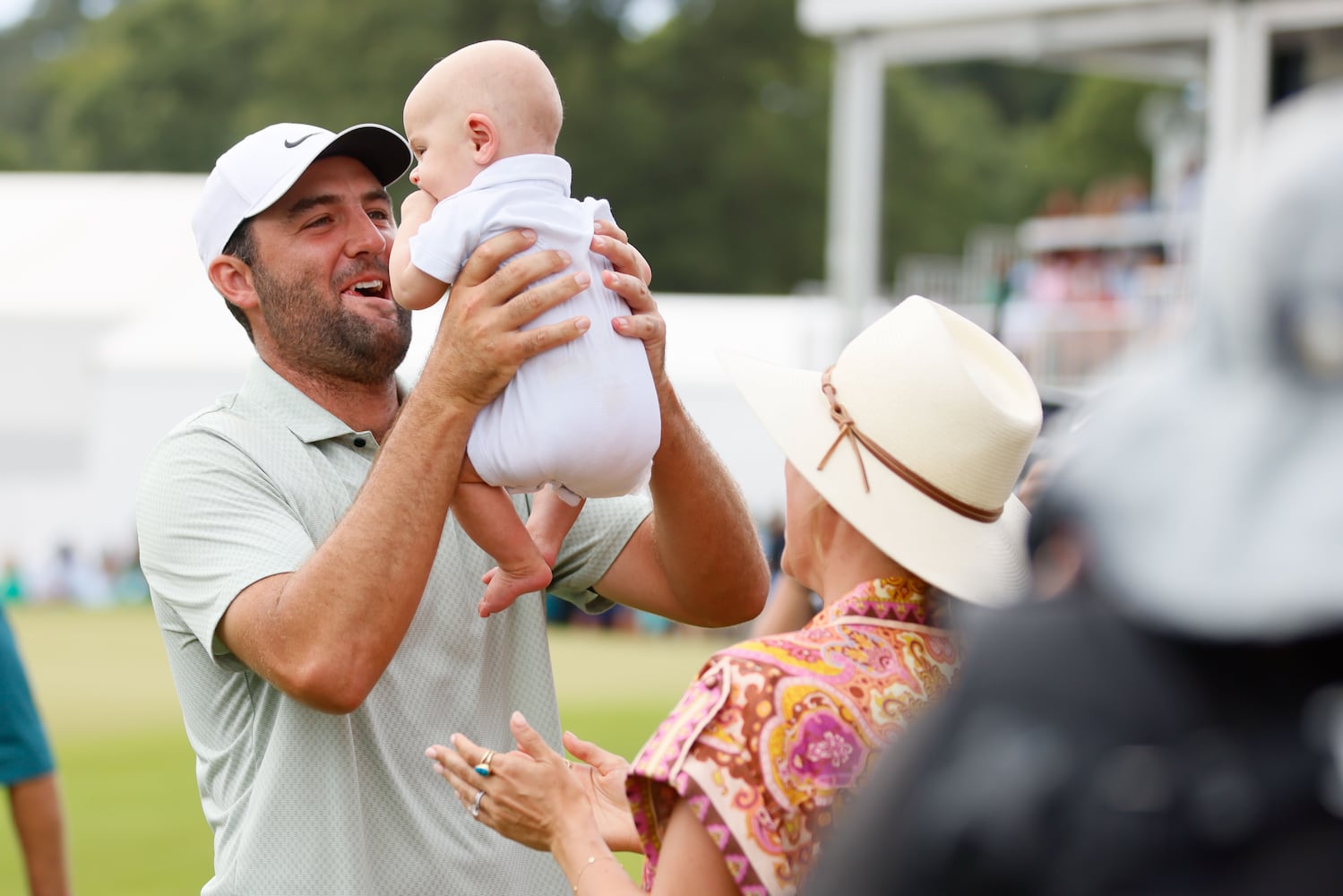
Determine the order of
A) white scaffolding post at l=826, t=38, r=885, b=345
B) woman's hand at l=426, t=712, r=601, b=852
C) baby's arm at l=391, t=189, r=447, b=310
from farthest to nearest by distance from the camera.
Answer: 1. white scaffolding post at l=826, t=38, r=885, b=345
2. baby's arm at l=391, t=189, r=447, b=310
3. woman's hand at l=426, t=712, r=601, b=852

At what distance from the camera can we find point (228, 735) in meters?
2.87

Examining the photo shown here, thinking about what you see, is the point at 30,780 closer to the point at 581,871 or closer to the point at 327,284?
the point at 327,284

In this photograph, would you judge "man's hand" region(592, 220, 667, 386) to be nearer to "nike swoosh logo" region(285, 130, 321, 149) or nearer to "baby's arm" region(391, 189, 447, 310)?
"baby's arm" region(391, 189, 447, 310)

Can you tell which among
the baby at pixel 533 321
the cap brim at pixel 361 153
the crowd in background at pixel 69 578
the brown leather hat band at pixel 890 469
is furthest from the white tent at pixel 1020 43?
the crowd in background at pixel 69 578

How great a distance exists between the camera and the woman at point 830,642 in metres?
2.03

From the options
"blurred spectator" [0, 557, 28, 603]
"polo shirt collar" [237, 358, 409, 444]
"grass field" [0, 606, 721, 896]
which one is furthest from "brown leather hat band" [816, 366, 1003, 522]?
"blurred spectator" [0, 557, 28, 603]

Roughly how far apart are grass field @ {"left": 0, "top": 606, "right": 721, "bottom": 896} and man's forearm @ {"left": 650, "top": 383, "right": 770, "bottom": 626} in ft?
11.1

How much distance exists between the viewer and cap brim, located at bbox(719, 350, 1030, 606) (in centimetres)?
229

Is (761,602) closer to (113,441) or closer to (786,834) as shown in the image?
(786,834)

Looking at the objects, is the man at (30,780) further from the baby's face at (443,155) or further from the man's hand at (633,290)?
the man's hand at (633,290)

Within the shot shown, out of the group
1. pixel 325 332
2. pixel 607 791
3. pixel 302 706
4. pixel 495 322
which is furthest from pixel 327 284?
pixel 607 791

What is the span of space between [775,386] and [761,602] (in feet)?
2.51

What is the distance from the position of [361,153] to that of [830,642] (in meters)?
1.67

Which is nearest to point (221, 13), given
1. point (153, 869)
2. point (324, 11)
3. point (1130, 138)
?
point (324, 11)
